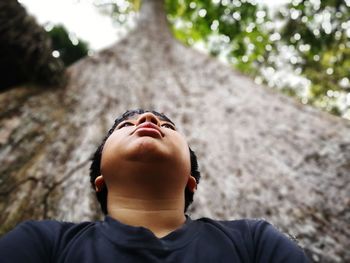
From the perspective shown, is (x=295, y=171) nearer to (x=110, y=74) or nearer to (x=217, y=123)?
(x=217, y=123)

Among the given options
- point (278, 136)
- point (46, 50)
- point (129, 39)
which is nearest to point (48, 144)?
point (46, 50)

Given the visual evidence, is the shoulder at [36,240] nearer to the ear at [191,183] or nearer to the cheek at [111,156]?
the cheek at [111,156]

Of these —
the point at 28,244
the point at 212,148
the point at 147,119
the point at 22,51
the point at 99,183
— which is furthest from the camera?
the point at 22,51

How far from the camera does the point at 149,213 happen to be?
4.84 feet

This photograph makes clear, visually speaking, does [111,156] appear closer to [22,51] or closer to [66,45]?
[22,51]

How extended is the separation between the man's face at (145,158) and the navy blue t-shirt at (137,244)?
8.0 inches

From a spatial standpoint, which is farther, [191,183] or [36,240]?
[191,183]

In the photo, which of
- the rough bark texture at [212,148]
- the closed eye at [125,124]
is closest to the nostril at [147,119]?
the closed eye at [125,124]

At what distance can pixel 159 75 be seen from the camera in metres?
5.03

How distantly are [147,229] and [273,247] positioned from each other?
506 mm

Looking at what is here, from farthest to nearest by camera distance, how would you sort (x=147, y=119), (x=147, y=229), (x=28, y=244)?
(x=147, y=119) < (x=147, y=229) < (x=28, y=244)

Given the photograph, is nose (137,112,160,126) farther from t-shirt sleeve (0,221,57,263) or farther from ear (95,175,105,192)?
t-shirt sleeve (0,221,57,263)

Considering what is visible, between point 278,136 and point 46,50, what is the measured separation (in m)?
2.61

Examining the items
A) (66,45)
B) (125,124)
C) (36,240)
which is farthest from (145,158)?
(66,45)
